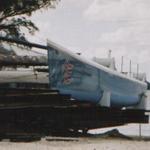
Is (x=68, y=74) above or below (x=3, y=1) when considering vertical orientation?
below

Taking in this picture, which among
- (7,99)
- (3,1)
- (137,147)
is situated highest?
(3,1)

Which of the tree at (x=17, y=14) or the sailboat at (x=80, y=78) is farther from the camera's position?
the tree at (x=17, y=14)

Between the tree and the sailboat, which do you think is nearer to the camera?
the sailboat

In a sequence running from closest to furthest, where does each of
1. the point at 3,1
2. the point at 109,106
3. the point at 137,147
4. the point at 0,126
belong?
the point at 137,147, the point at 0,126, the point at 109,106, the point at 3,1

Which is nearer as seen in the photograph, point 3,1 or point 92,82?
point 92,82

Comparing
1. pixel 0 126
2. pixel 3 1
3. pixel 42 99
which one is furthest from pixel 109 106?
pixel 3 1

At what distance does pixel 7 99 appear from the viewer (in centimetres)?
1866

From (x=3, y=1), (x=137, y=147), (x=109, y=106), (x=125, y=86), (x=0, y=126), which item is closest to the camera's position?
(x=137, y=147)

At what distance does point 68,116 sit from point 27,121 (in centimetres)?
149

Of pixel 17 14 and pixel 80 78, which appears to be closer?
pixel 80 78

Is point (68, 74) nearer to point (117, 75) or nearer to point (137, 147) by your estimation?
point (117, 75)

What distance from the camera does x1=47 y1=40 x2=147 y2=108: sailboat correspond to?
1978 centimetres

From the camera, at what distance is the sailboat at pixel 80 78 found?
1978cm

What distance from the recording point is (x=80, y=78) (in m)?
20.1
